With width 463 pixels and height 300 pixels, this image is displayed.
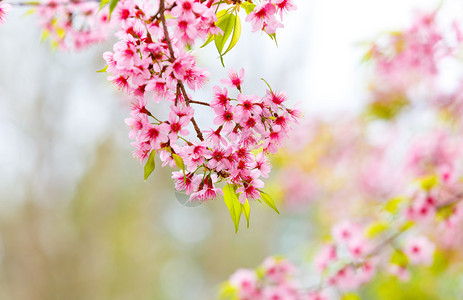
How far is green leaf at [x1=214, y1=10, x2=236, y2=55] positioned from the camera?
26.3 inches

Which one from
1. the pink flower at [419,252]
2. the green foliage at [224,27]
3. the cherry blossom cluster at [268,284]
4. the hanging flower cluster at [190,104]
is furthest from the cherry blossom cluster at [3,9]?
the pink flower at [419,252]

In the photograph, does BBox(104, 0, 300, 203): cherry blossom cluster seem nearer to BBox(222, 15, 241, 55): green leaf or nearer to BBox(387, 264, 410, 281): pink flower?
BBox(222, 15, 241, 55): green leaf

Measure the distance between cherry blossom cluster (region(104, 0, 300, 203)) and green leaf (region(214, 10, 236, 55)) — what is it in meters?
0.02

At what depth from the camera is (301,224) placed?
28.7 feet

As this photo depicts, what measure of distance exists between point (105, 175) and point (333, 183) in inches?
126

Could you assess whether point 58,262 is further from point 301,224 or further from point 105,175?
point 301,224

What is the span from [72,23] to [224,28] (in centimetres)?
68

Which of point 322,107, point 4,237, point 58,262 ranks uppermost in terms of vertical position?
point 4,237

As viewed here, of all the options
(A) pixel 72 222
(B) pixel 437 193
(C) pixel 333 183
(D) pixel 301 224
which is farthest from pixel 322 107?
(D) pixel 301 224

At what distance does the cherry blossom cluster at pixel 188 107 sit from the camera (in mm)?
603

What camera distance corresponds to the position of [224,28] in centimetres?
67

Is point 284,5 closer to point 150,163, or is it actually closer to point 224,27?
point 224,27

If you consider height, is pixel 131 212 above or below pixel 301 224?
below

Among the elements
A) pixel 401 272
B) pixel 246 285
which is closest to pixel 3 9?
pixel 246 285
